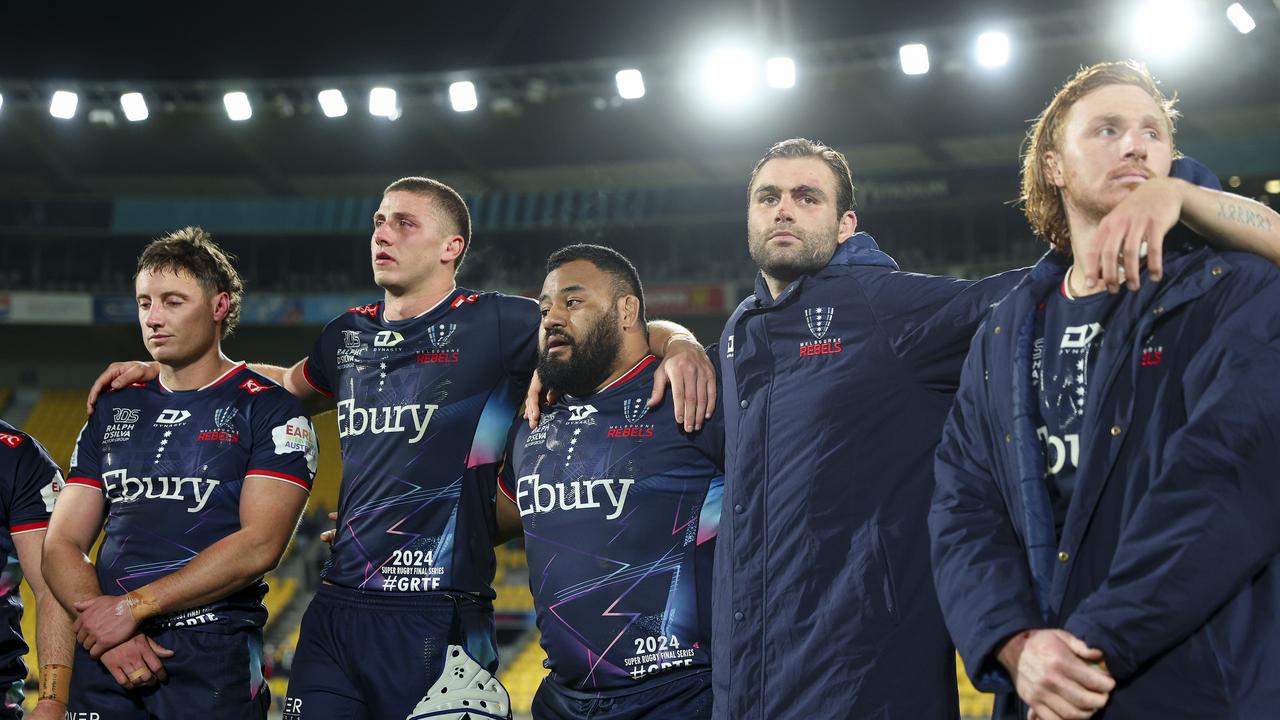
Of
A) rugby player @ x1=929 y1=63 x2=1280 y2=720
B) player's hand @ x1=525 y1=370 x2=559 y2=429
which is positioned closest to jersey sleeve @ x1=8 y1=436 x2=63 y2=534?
player's hand @ x1=525 y1=370 x2=559 y2=429

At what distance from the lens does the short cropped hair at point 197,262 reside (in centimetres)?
428

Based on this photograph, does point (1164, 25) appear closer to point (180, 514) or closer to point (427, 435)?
point (427, 435)

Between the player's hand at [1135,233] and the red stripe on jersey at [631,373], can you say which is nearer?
the player's hand at [1135,233]

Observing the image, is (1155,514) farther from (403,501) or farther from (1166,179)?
(403,501)

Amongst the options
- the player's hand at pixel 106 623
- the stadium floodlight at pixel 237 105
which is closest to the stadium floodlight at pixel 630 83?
the stadium floodlight at pixel 237 105

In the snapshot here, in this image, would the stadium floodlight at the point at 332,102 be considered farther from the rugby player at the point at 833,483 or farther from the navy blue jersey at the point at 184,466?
the rugby player at the point at 833,483

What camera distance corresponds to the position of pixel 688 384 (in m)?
3.79

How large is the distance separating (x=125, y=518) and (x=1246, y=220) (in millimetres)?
3696

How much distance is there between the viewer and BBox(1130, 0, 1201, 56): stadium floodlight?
707 inches

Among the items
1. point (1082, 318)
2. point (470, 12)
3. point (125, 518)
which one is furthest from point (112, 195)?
point (1082, 318)

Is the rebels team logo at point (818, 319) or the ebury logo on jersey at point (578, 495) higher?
the rebels team logo at point (818, 319)

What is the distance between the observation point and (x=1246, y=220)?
2.40 m

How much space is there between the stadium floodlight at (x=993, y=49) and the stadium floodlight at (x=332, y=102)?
12.0 meters

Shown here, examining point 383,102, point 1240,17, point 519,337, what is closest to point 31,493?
point 519,337
